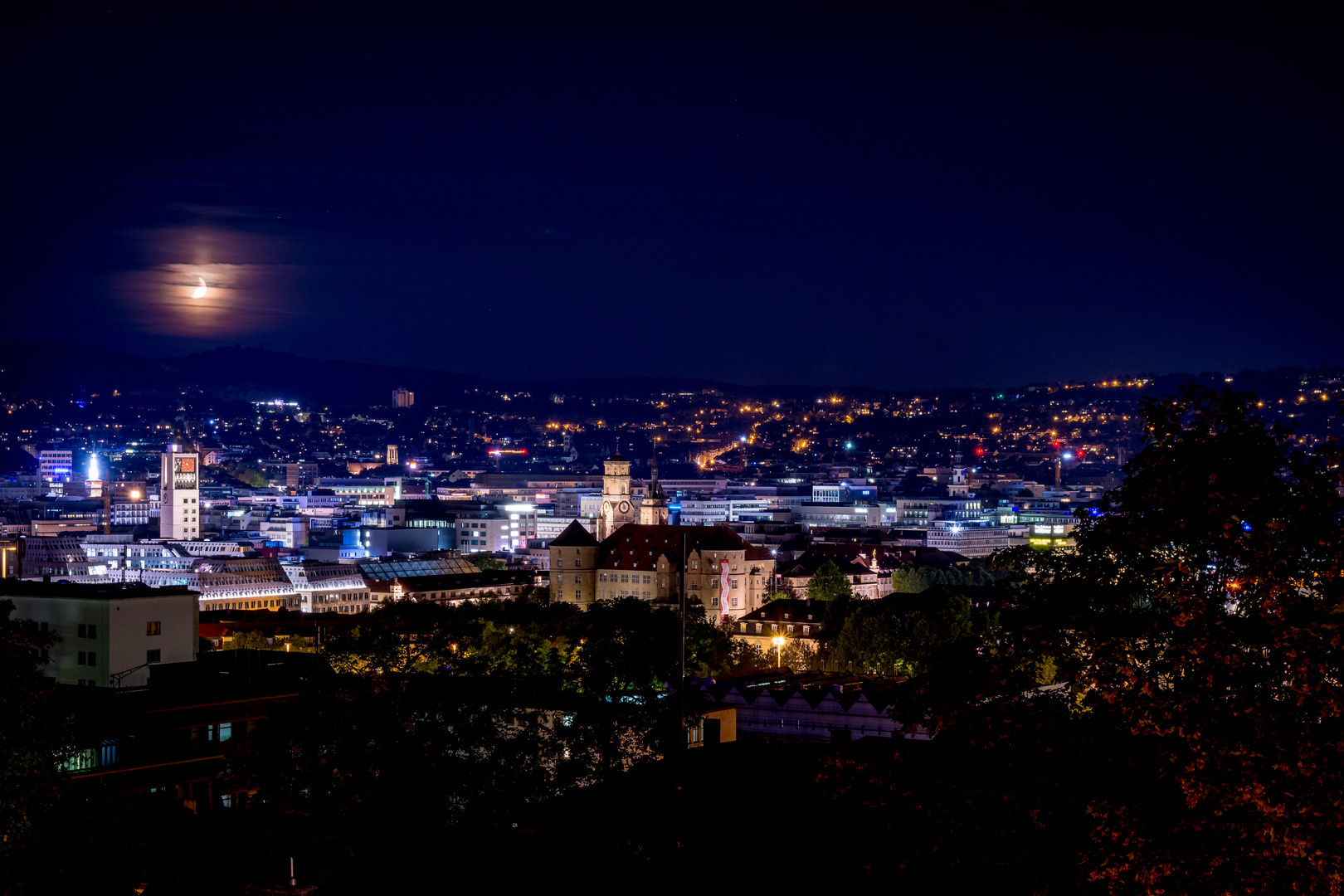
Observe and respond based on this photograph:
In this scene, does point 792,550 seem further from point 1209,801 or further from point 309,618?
point 1209,801

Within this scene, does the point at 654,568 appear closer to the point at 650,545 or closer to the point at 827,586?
the point at 650,545

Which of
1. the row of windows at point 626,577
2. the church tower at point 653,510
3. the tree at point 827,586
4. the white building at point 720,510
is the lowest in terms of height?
the tree at point 827,586

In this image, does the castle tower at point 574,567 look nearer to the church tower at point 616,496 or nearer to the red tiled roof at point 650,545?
the red tiled roof at point 650,545

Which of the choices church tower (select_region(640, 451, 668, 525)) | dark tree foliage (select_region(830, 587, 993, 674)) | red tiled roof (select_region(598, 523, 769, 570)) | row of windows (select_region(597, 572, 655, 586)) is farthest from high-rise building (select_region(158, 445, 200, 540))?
dark tree foliage (select_region(830, 587, 993, 674))

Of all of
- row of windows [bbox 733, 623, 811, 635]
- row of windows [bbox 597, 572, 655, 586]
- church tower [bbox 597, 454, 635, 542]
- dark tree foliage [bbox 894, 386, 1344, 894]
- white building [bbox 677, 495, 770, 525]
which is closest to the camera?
dark tree foliage [bbox 894, 386, 1344, 894]

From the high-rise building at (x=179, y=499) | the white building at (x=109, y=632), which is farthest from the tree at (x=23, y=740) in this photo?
the high-rise building at (x=179, y=499)

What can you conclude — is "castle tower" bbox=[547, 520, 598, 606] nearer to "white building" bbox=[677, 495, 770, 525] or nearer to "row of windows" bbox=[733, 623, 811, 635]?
"row of windows" bbox=[733, 623, 811, 635]
